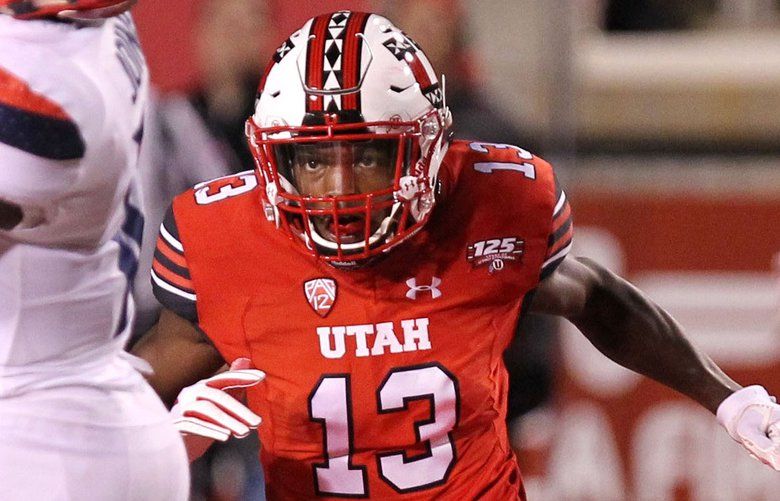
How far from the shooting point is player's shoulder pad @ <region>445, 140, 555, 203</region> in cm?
191

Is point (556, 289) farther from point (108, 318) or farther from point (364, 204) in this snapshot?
point (108, 318)

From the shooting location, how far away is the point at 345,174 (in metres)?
1.76

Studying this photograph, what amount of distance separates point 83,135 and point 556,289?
79 centimetres

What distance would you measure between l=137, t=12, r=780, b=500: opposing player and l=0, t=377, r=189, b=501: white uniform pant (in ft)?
0.43

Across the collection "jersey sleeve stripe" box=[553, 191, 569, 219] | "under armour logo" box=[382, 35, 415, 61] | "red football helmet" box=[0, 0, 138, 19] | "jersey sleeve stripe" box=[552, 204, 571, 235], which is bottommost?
"jersey sleeve stripe" box=[552, 204, 571, 235]

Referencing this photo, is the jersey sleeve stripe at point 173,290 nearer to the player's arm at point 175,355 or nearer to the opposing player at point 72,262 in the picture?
the player's arm at point 175,355

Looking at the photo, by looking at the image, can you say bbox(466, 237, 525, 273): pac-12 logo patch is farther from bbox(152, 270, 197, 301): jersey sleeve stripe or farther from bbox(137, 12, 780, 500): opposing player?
bbox(152, 270, 197, 301): jersey sleeve stripe

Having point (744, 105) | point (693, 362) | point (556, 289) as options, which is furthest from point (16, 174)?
point (744, 105)

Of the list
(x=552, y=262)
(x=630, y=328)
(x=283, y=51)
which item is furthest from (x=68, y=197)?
(x=630, y=328)

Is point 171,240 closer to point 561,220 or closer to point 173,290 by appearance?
point 173,290

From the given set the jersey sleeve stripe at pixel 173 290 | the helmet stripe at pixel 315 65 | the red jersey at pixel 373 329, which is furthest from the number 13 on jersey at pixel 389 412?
the helmet stripe at pixel 315 65

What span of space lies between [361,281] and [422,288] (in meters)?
0.08

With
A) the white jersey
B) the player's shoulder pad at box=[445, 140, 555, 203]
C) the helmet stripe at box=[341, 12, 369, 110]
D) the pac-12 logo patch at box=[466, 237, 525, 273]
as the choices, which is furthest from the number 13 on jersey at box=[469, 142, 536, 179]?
the white jersey

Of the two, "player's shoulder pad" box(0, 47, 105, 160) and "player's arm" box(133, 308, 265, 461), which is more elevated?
"player's shoulder pad" box(0, 47, 105, 160)
